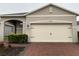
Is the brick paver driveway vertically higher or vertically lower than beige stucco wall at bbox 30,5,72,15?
lower

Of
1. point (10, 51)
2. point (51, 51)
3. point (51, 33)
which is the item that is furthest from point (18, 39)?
point (51, 51)

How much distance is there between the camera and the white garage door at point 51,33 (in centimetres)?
2486

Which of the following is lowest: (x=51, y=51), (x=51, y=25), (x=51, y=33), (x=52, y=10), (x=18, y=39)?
(x=51, y=51)

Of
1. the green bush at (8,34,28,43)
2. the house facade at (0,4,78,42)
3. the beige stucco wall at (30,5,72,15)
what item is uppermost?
the beige stucco wall at (30,5,72,15)

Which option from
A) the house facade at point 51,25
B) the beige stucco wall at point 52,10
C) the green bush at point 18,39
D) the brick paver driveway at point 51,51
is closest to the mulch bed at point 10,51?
the brick paver driveway at point 51,51

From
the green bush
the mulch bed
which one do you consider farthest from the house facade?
the mulch bed

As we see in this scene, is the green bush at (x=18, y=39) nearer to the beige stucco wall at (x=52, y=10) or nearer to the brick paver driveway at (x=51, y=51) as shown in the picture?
the beige stucco wall at (x=52, y=10)

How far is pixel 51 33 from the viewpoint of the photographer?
25.0 meters

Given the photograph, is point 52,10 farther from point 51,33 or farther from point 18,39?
point 18,39

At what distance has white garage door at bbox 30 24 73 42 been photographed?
24859 mm

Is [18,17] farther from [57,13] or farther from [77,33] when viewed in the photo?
[77,33]

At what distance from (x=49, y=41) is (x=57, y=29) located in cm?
179

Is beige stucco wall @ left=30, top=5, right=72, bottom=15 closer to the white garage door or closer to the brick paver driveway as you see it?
the white garage door

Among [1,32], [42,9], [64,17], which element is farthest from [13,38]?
[64,17]
